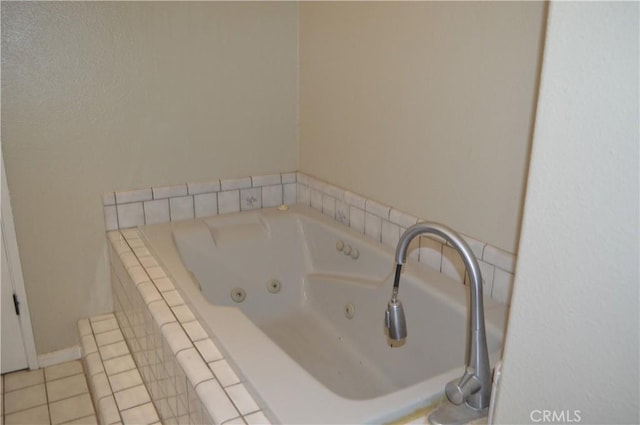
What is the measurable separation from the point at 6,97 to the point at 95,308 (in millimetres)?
951

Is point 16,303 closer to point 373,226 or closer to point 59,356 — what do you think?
point 59,356

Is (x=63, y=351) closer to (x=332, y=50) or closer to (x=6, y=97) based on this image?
(x=6, y=97)

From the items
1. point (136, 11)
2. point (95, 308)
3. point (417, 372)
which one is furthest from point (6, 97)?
point (417, 372)

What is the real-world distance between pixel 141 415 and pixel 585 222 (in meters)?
1.48

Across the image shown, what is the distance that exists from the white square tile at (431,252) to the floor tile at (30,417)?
4.94ft

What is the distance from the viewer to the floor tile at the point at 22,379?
6.53 ft

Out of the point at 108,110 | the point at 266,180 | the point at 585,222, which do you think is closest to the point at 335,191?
the point at 266,180

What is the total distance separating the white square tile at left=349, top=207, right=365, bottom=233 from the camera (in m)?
2.09

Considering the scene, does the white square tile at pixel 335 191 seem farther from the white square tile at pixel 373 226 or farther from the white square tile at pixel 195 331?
the white square tile at pixel 195 331

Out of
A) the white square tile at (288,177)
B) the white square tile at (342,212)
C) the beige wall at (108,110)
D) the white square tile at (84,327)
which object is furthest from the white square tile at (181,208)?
the white square tile at (342,212)

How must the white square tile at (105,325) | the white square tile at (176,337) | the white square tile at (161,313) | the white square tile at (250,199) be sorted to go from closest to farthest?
1. the white square tile at (176,337)
2. the white square tile at (161,313)
3. the white square tile at (105,325)
4. the white square tile at (250,199)

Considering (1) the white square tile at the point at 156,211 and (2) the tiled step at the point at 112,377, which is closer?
(2) the tiled step at the point at 112,377

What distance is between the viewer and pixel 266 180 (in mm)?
2441

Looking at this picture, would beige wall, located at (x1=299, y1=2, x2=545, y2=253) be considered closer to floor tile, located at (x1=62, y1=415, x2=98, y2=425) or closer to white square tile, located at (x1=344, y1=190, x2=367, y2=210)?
white square tile, located at (x1=344, y1=190, x2=367, y2=210)
